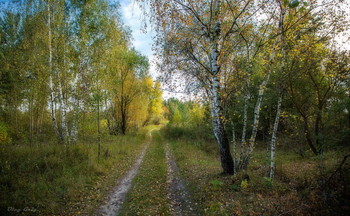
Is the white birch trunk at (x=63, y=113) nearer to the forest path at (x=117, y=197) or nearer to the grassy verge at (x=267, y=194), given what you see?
the forest path at (x=117, y=197)

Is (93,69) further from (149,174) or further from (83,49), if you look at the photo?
(149,174)

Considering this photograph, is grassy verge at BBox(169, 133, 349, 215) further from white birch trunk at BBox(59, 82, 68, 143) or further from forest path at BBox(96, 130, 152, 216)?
white birch trunk at BBox(59, 82, 68, 143)

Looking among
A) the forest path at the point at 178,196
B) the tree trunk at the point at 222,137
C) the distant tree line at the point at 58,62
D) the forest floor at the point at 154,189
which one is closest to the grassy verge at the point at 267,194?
the forest floor at the point at 154,189

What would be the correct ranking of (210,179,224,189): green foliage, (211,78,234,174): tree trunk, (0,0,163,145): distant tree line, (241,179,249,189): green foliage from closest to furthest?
(241,179,249,189): green foliage, (210,179,224,189): green foliage, (211,78,234,174): tree trunk, (0,0,163,145): distant tree line

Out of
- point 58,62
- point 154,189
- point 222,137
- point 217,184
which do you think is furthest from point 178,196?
point 58,62

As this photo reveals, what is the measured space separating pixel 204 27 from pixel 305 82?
31.3ft

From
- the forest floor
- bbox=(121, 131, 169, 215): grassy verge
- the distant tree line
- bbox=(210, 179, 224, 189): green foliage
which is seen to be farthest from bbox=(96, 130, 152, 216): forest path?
the distant tree line

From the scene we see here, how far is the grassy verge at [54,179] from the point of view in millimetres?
5656

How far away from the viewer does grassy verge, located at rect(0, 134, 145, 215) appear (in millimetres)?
5656

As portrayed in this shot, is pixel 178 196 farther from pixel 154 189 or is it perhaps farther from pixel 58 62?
pixel 58 62

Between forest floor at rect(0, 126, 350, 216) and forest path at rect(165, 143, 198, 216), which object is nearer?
forest floor at rect(0, 126, 350, 216)

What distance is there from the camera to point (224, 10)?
6.79 m

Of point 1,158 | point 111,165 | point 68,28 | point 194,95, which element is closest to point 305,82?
point 194,95

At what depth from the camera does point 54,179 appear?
24.4 feet
